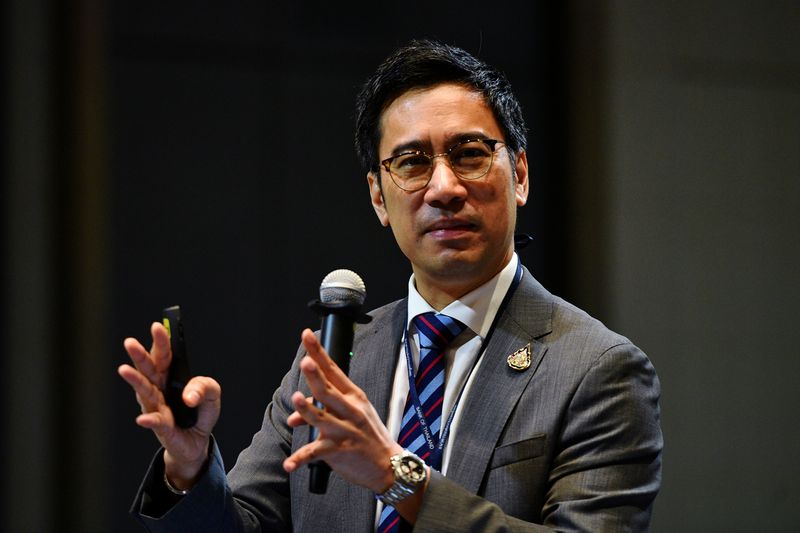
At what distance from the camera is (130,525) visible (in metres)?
3.83

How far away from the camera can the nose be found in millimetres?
1926

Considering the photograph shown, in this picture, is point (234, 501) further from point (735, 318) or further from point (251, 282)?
point (735, 318)

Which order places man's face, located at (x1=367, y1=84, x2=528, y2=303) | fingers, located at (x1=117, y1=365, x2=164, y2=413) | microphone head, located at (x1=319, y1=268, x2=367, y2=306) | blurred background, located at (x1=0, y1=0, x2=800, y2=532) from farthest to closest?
1. blurred background, located at (x1=0, y1=0, x2=800, y2=532)
2. man's face, located at (x1=367, y1=84, x2=528, y2=303)
3. microphone head, located at (x1=319, y1=268, x2=367, y2=306)
4. fingers, located at (x1=117, y1=365, x2=164, y2=413)

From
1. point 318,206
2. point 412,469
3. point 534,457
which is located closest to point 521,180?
point 534,457

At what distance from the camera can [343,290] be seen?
5.26 feet

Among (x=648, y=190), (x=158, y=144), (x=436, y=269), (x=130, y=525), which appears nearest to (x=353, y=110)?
(x=158, y=144)

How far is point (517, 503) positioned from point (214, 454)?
57cm

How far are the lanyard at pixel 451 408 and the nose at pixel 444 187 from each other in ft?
0.79

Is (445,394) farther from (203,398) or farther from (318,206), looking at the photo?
(318,206)

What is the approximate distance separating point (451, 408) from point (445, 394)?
37 millimetres

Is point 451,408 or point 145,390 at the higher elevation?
point 145,390

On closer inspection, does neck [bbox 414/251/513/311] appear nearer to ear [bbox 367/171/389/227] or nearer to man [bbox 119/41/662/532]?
man [bbox 119/41/662/532]

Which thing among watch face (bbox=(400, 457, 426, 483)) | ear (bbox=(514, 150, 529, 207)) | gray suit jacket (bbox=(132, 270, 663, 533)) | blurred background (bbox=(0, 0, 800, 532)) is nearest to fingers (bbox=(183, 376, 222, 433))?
gray suit jacket (bbox=(132, 270, 663, 533))

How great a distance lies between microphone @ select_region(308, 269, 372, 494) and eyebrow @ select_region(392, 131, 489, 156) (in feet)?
1.48
